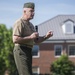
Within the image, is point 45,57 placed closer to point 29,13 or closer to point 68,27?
point 68,27

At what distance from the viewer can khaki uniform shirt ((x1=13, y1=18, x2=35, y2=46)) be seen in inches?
227

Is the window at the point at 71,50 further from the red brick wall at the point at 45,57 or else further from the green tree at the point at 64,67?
the green tree at the point at 64,67

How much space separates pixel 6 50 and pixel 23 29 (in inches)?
1587

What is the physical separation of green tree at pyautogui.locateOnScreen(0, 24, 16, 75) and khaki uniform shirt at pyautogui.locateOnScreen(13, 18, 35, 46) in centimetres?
3899

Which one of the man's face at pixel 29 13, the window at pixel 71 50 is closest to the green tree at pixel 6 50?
the window at pixel 71 50

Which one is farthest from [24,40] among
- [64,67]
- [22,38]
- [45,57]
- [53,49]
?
[45,57]

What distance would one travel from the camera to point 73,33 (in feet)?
186

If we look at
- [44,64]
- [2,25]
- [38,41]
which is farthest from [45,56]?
[38,41]

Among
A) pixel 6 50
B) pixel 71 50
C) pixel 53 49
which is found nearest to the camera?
pixel 6 50

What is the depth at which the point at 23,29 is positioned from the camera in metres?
5.84

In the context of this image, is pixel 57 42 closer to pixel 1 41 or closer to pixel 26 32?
pixel 1 41

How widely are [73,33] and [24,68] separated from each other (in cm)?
5138

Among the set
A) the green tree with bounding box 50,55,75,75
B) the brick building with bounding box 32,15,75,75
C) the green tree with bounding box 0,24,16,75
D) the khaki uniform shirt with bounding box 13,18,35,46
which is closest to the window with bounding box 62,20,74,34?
the brick building with bounding box 32,15,75,75

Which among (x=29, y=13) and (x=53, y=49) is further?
(x=53, y=49)
